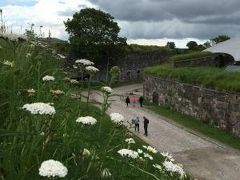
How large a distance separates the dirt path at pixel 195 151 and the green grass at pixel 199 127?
28.7 inches

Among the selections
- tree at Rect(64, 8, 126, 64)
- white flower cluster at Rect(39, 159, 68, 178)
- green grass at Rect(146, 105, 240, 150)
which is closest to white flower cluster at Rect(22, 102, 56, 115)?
white flower cluster at Rect(39, 159, 68, 178)

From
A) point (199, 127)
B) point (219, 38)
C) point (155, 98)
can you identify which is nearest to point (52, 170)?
point (199, 127)

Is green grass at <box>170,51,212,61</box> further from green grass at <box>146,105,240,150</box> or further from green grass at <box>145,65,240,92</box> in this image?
green grass at <box>146,105,240,150</box>

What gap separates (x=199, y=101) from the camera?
2903 cm

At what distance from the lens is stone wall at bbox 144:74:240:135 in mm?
24812

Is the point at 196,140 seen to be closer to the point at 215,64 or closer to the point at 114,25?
the point at 215,64

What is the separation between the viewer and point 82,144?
414 cm

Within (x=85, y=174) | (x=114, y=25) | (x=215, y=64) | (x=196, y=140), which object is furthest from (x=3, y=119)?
(x=114, y=25)

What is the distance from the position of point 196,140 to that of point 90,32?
2521 centimetres

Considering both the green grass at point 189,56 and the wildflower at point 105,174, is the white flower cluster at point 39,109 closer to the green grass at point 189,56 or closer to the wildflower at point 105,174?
the wildflower at point 105,174

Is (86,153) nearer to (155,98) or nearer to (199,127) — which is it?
(199,127)

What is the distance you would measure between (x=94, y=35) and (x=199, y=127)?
2129 cm

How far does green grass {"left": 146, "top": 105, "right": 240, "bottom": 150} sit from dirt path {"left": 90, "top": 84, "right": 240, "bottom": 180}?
2.39 feet

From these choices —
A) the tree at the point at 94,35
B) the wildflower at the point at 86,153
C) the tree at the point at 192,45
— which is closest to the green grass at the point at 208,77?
the tree at the point at 94,35
